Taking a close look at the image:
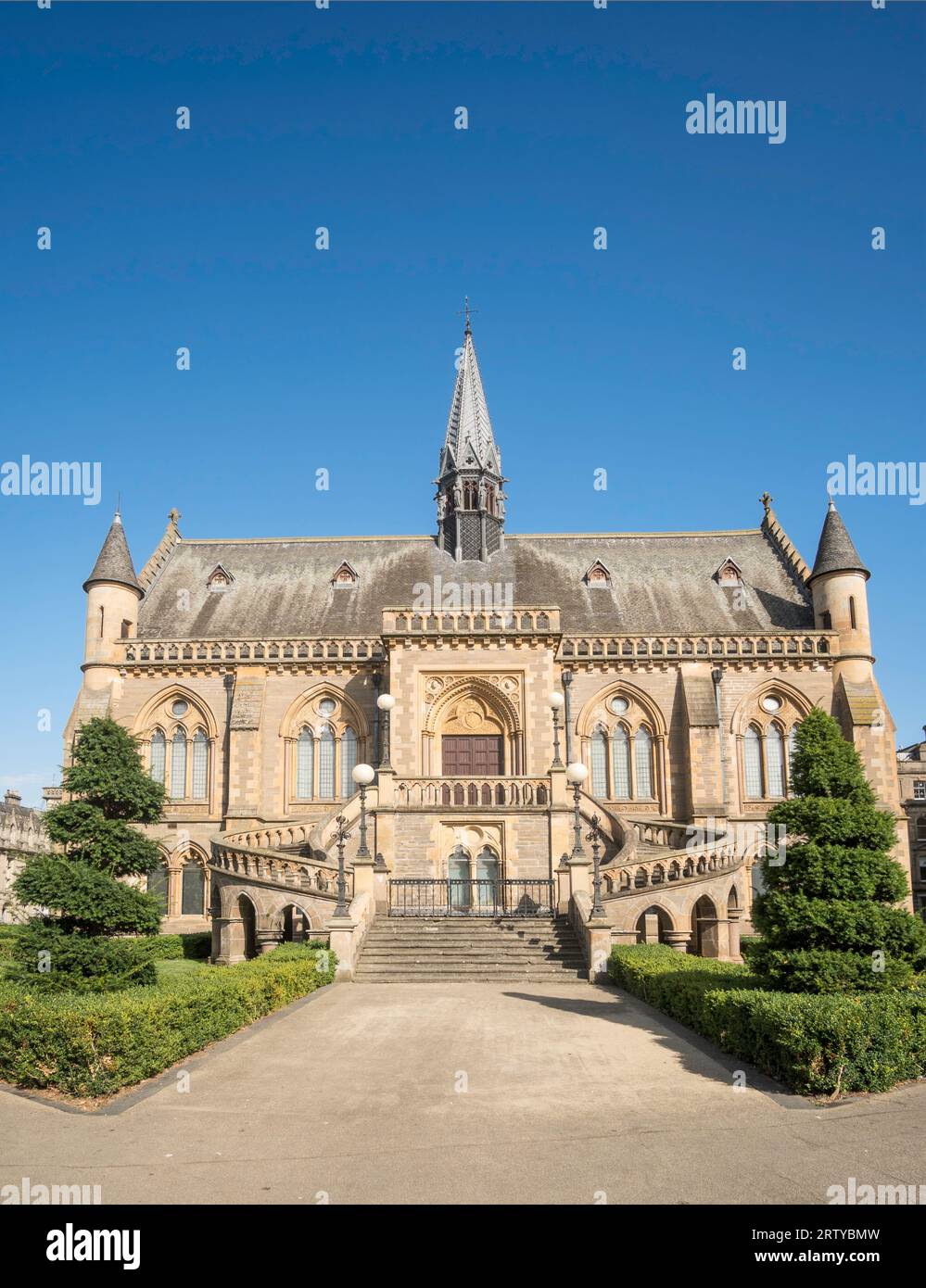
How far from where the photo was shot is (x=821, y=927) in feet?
47.2

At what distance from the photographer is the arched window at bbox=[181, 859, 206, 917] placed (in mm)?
37812

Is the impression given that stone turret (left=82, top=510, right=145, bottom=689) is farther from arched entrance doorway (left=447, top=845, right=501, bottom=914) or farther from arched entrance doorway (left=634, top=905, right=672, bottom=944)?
arched entrance doorway (left=634, top=905, right=672, bottom=944)

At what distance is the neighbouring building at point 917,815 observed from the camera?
6512 cm

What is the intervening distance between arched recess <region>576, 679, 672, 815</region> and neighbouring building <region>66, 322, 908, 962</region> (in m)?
0.08

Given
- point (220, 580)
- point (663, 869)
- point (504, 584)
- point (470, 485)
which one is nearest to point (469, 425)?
point (470, 485)

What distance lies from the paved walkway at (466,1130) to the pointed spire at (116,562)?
90.8ft

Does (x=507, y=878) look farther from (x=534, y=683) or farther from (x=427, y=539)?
(x=427, y=539)

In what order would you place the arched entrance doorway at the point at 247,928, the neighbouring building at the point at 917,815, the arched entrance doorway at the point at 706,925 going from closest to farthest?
the arched entrance doorway at the point at 706,925
the arched entrance doorway at the point at 247,928
the neighbouring building at the point at 917,815

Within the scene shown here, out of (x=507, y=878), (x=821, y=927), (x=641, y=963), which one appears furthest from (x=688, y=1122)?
(x=507, y=878)

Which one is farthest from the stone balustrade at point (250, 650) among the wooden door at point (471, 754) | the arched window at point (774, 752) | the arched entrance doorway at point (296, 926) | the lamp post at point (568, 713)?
the arched window at point (774, 752)

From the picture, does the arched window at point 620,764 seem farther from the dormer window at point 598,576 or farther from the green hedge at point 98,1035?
the green hedge at point 98,1035

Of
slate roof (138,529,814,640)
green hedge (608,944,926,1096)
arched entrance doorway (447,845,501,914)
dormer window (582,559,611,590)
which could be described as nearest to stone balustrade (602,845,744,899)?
arched entrance doorway (447,845,501,914)

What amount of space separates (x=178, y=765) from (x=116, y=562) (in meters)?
8.64

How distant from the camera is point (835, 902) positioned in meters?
14.5
